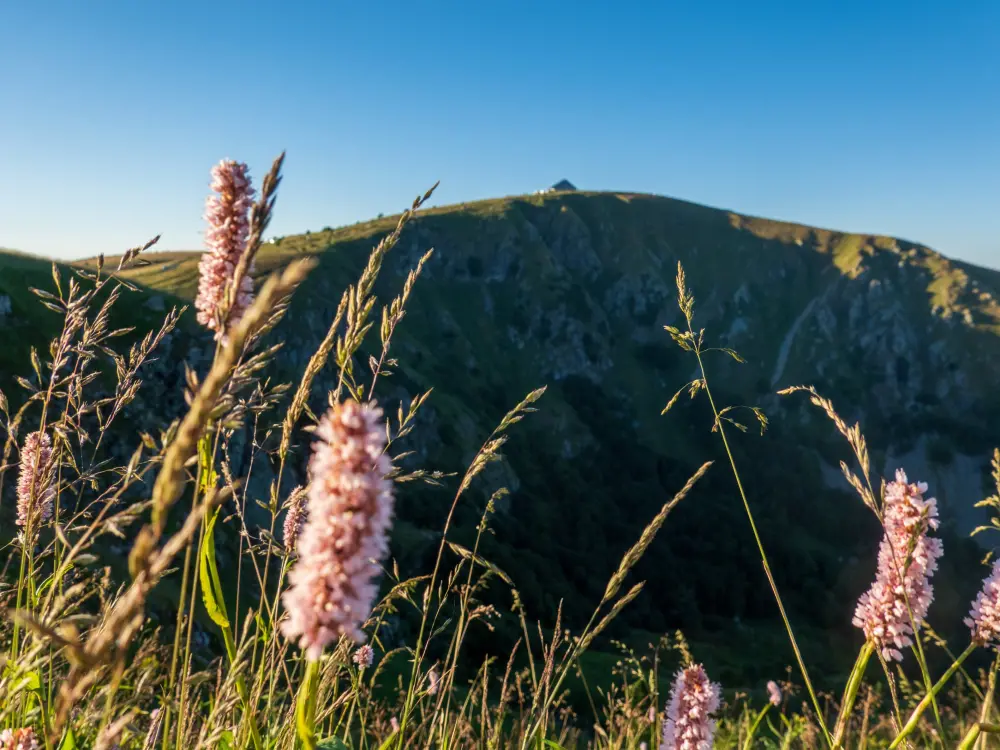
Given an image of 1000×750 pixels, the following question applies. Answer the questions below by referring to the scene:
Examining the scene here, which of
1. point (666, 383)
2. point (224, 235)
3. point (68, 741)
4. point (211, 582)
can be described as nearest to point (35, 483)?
point (68, 741)

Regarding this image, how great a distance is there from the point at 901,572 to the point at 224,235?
249 centimetres

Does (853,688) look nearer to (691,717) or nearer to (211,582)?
(691,717)

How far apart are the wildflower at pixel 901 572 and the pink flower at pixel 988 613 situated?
8.5 inches

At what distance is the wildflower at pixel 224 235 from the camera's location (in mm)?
2258

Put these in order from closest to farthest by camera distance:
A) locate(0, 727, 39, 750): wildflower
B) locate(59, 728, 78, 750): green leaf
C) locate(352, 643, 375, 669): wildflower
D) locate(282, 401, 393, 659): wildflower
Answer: locate(282, 401, 393, 659): wildflower < locate(0, 727, 39, 750): wildflower < locate(59, 728, 78, 750): green leaf < locate(352, 643, 375, 669): wildflower

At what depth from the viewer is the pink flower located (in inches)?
91.7

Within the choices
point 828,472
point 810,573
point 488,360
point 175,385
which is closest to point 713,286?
point 828,472

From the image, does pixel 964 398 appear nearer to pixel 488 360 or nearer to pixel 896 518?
pixel 488 360

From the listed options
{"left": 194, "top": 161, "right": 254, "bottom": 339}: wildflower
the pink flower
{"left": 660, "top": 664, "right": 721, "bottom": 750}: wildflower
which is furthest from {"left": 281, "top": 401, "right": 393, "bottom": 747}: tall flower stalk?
the pink flower

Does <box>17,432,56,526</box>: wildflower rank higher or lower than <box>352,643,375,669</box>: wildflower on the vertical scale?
higher

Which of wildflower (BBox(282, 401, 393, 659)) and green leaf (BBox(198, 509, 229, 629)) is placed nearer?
wildflower (BBox(282, 401, 393, 659))

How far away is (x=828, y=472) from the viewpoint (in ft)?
396

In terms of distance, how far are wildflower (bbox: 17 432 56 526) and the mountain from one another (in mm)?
53289

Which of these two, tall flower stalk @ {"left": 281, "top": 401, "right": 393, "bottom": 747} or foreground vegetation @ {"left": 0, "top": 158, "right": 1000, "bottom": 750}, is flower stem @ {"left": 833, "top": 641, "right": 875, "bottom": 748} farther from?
tall flower stalk @ {"left": 281, "top": 401, "right": 393, "bottom": 747}
